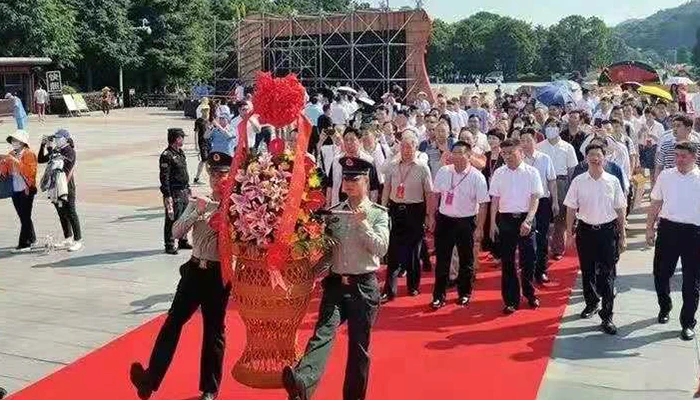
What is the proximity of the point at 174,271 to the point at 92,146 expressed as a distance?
52.4 feet

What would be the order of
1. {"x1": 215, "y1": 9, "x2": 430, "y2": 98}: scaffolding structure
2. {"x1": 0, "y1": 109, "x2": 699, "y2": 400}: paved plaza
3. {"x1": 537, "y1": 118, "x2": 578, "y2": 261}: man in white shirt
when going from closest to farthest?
1. {"x1": 0, "y1": 109, "x2": 699, "y2": 400}: paved plaza
2. {"x1": 537, "y1": 118, "x2": 578, "y2": 261}: man in white shirt
3. {"x1": 215, "y1": 9, "x2": 430, "y2": 98}: scaffolding structure

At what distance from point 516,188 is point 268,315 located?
322cm

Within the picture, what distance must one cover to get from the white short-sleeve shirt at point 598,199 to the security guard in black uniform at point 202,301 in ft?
11.5

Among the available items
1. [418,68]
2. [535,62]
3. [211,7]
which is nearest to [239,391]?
[418,68]

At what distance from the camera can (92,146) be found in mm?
24172

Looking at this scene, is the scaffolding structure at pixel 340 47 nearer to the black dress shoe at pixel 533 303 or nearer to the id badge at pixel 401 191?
the id badge at pixel 401 191

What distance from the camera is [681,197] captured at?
22.7ft

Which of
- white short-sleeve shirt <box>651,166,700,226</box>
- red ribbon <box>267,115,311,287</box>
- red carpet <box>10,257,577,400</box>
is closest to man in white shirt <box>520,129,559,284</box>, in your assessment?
red carpet <box>10,257,577,400</box>

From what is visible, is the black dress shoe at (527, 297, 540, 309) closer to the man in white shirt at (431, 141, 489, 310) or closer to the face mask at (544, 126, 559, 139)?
the man in white shirt at (431, 141, 489, 310)

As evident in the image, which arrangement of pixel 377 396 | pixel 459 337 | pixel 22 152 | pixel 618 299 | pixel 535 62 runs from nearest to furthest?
pixel 377 396 < pixel 459 337 < pixel 618 299 < pixel 22 152 < pixel 535 62

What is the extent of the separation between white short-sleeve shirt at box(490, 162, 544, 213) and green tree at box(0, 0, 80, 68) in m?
38.2

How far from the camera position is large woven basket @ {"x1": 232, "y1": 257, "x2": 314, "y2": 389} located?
532cm

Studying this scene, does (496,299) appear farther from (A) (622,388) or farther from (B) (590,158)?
(A) (622,388)

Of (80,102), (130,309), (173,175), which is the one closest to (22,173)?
(173,175)
